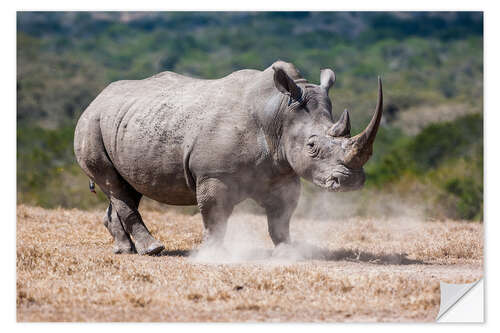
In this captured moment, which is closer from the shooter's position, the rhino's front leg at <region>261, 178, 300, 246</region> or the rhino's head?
the rhino's head

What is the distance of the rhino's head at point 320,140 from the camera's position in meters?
8.57

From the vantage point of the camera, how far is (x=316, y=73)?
30.9 metres

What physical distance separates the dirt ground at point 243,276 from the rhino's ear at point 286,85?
69.1 inches

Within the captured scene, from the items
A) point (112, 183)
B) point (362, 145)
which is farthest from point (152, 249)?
point (362, 145)

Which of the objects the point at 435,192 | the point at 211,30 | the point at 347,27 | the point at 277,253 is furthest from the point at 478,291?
the point at 211,30

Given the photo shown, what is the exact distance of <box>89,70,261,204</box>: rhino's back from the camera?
9.13 m

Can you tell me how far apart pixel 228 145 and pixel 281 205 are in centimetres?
104

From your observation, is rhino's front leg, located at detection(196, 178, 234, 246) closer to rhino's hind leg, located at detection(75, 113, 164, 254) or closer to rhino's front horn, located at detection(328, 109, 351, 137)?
rhino's hind leg, located at detection(75, 113, 164, 254)

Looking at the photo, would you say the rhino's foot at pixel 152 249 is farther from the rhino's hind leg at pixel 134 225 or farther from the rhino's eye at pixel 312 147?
the rhino's eye at pixel 312 147

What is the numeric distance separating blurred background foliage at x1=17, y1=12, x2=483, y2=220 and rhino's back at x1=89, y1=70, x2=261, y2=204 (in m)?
4.21

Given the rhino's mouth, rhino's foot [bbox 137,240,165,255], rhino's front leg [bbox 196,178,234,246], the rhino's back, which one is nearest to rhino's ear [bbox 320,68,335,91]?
the rhino's back

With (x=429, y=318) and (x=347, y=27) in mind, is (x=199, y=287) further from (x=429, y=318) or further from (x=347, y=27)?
(x=347, y=27)

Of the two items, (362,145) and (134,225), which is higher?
(362,145)

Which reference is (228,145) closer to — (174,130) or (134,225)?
(174,130)
